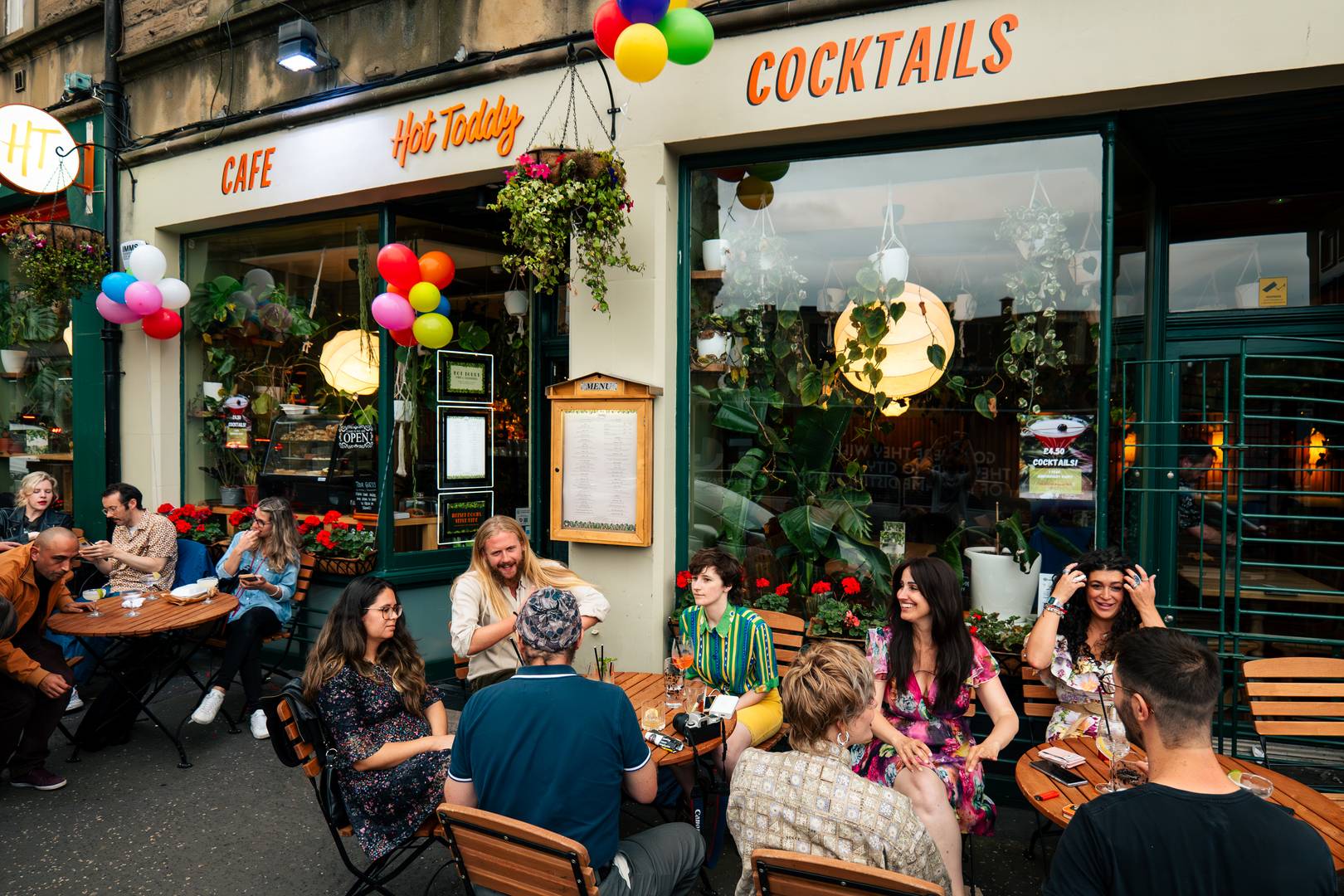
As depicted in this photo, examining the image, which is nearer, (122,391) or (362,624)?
(362,624)

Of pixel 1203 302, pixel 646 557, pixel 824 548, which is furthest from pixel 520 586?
pixel 1203 302

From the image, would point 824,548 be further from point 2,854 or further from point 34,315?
point 34,315

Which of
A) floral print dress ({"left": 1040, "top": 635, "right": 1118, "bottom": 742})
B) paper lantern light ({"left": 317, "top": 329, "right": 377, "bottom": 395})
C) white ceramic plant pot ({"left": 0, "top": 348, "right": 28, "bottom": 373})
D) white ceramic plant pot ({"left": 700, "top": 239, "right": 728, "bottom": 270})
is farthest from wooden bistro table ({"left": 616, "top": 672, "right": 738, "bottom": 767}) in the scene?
white ceramic plant pot ({"left": 0, "top": 348, "right": 28, "bottom": 373})

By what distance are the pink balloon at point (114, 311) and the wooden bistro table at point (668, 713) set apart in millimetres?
6031

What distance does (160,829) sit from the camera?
4.21 metres

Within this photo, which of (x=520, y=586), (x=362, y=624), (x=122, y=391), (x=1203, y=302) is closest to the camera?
(x=362, y=624)

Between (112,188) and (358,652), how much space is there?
6934mm

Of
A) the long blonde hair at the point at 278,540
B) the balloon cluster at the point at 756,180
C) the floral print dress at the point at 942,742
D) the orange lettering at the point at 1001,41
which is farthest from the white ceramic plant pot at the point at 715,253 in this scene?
the long blonde hair at the point at 278,540

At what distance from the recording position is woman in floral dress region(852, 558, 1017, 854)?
3.47 metres

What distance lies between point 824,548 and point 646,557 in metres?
1.16

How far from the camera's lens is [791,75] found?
4.86m

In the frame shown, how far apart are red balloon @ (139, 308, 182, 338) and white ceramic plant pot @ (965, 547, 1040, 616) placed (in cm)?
715

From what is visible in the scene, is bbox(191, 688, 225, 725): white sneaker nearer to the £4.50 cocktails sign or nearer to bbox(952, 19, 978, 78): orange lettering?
the £4.50 cocktails sign

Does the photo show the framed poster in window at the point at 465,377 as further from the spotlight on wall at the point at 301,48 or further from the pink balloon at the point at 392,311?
the spotlight on wall at the point at 301,48
